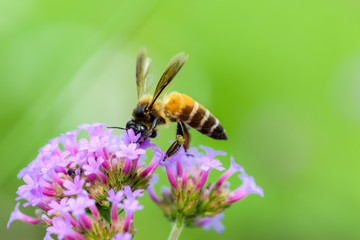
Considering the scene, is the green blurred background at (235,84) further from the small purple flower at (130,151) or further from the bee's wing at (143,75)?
the small purple flower at (130,151)

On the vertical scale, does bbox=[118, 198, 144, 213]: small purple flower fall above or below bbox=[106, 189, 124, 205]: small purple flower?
above

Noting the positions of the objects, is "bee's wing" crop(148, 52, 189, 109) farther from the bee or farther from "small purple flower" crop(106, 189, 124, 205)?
"small purple flower" crop(106, 189, 124, 205)

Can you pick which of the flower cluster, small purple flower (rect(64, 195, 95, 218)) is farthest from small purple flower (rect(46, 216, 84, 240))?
small purple flower (rect(64, 195, 95, 218))

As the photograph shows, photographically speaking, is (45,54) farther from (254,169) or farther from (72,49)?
(254,169)

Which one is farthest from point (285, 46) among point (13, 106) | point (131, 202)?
point (131, 202)

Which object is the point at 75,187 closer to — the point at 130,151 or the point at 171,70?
the point at 130,151

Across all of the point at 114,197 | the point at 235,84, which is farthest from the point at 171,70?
the point at 235,84
